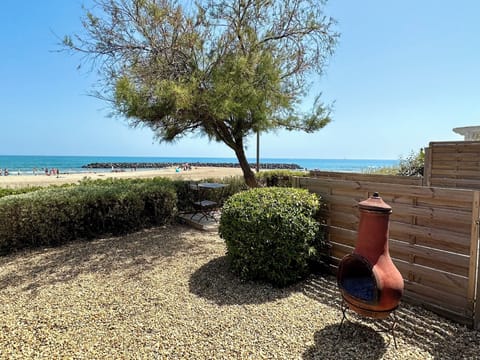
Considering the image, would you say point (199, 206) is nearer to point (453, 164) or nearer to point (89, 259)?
point (89, 259)

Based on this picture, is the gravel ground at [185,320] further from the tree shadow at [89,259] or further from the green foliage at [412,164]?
the green foliage at [412,164]

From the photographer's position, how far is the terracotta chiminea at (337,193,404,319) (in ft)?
7.11

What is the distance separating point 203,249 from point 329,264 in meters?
2.09

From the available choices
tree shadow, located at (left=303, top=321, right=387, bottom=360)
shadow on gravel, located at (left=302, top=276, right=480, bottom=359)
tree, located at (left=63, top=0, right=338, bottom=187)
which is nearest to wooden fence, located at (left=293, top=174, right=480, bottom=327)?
shadow on gravel, located at (left=302, top=276, right=480, bottom=359)

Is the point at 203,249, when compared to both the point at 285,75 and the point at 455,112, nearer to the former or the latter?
the point at 285,75

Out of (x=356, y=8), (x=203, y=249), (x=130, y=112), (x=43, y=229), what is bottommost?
(x=203, y=249)

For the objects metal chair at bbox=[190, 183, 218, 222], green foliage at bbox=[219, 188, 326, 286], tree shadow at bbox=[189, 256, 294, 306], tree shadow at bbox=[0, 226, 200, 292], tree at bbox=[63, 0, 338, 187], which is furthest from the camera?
metal chair at bbox=[190, 183, 218, 222]

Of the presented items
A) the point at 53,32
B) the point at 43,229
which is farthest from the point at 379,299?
the point at 53,32

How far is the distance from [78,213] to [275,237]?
3.77m

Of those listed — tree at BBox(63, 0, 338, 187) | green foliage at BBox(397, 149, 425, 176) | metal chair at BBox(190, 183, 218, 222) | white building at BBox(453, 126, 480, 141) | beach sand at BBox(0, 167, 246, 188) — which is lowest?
beach sand at BBox(0, 167, 246, 188)

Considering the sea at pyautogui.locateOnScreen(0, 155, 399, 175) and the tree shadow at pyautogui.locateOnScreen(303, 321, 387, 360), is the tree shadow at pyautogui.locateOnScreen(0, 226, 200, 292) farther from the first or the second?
the sea at pyautogui.locateOnScreen(0, 155, 399, 175)

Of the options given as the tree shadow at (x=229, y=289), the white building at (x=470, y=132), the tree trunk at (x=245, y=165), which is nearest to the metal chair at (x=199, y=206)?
the tree trunk at (x=245, y=165)

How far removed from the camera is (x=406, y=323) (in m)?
2.54

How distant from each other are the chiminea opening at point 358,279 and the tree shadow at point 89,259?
2.59 m
